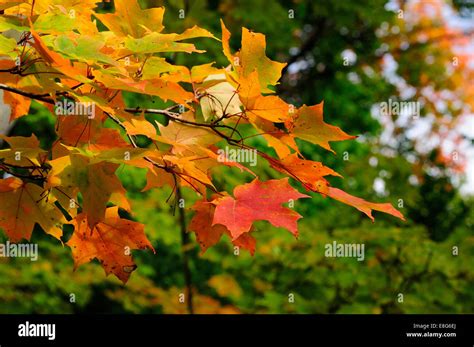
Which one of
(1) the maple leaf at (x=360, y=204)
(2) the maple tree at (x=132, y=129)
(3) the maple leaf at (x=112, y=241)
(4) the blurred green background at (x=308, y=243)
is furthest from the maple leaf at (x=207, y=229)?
(4) the blurred green background at (x=308, y=243)

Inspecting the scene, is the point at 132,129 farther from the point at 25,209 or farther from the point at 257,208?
the point at 25,209

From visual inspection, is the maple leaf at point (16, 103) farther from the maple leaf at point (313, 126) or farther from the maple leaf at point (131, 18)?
the maple leaf at point (313, 126)

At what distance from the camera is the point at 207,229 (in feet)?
5.21

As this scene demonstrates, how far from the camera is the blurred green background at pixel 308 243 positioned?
382 cm

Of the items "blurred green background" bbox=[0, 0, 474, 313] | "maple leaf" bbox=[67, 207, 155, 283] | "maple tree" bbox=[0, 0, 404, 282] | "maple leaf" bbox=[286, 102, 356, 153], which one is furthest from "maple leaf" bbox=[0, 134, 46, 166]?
"blurred green background" bbox=[0, 0, 474, 313]

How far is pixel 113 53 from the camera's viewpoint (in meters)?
1.44

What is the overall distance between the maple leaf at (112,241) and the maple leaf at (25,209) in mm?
57

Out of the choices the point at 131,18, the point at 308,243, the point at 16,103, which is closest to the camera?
the point at 131,18

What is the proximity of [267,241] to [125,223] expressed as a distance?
8.64 ft

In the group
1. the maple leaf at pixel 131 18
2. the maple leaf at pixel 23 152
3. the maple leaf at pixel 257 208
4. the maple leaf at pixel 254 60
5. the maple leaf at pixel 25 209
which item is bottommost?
the maple leaf at pixel 257 208

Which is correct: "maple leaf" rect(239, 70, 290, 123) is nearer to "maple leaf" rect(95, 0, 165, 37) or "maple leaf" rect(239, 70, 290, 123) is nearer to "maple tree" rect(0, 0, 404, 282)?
"maple tree" rect(0, 0, 404, 282)

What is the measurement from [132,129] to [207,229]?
1.20 ft

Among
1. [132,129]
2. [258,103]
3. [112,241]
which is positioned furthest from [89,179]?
[258,103]

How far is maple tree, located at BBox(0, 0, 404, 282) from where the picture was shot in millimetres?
1300
